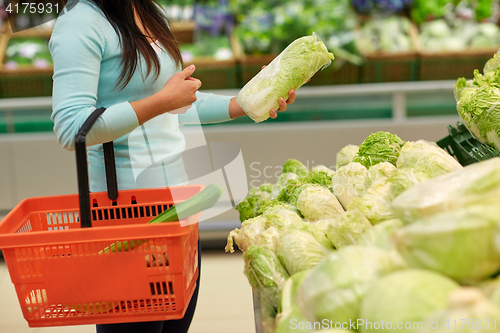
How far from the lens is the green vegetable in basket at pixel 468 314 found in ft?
2.19

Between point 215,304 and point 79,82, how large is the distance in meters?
2.03

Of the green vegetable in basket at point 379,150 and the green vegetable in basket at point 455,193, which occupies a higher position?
the green vegetable in basket at point 455,193

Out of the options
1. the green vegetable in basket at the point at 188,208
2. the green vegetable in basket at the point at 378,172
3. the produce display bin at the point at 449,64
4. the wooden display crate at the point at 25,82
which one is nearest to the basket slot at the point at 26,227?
the green vegetable in basket at the point at 188,208

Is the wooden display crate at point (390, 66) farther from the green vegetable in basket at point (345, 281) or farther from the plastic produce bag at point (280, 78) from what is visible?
the green vegetable in basket at point (345, 281)

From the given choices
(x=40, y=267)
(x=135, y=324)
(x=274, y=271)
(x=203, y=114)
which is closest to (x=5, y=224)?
(x=40, y=267)

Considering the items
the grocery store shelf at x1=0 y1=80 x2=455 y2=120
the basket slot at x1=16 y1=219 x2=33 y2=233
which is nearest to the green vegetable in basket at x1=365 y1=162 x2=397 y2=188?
the basket slot at x1=16 y1=219 x2=33 y2=233

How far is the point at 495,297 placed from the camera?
0.74 metres

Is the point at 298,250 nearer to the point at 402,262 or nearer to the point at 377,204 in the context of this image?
the point at 377,204

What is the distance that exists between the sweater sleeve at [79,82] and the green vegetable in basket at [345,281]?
0.82 m

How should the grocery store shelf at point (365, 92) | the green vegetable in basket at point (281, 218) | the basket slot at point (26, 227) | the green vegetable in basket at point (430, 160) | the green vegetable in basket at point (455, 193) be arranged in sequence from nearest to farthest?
the green vegetable in basket at point (455, 193)
the green vegetable in basket at point (430, 160)
the basket slot at point (26, 227)
the green vegetable in basket at point (281, 218)
the grocery store shelf at point (365, 92)

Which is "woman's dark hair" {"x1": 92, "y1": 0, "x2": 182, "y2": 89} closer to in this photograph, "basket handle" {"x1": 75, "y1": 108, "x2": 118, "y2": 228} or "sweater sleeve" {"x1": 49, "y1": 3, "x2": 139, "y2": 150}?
"sweater sleeve" {"x1": 49, "y1": 3, "x2": 139, "y2": 150}

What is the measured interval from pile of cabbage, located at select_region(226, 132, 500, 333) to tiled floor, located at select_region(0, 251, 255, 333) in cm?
162

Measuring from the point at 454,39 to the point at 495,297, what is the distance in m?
3.47

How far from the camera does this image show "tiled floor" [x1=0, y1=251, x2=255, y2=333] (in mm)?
2795
